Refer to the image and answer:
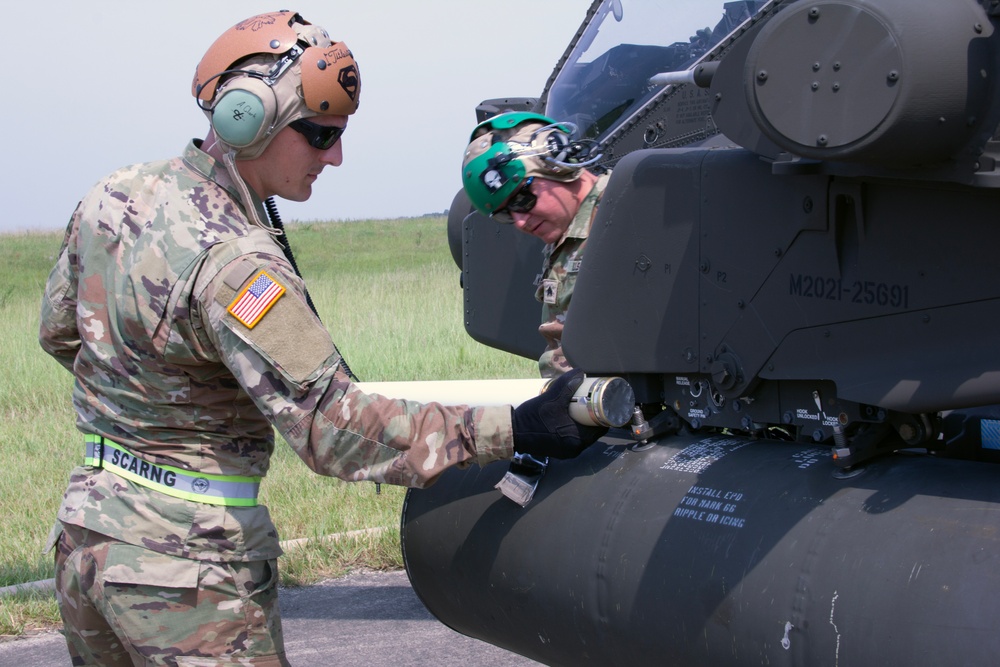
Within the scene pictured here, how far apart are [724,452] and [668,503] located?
217 millimetres

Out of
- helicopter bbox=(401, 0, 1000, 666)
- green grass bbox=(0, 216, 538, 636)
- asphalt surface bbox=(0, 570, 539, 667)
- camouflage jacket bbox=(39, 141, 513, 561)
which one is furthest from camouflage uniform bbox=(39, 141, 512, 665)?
green grass bbox=(0, 216, 538, 636)

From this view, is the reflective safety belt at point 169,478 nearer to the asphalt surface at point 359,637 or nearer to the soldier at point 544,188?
the soldier at point 544,188

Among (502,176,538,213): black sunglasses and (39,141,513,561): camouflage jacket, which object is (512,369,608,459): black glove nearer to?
(39,141,513,561): camouflage jacket

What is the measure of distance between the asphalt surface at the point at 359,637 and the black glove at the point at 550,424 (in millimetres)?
1658

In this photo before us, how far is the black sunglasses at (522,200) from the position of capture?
3797 millimetres

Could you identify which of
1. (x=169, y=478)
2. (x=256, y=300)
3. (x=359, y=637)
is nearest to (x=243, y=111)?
(x=256, y=300)

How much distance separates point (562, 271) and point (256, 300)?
Result: 1501 millimetres

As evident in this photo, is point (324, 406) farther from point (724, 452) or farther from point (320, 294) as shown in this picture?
point (320, 294)

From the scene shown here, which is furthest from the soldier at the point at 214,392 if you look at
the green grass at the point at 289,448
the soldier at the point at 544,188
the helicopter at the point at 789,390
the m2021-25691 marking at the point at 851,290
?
the green grass at the point at 289,448

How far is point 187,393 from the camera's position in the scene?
2.82 m

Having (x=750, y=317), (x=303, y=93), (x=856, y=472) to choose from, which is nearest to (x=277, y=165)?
(x=303, y=93)

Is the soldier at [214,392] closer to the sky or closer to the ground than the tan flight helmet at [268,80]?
closer to the ground

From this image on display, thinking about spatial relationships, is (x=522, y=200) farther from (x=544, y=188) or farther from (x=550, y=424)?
(x=550, y=424)

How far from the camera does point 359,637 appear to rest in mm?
4750
